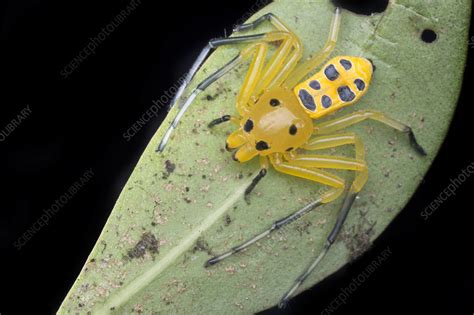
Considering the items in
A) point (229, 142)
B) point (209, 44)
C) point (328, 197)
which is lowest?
point (328, 197)

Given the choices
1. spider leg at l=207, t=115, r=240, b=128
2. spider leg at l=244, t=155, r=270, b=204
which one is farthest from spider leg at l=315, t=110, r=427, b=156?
spider leg at l=207, t=115, r=240, b=128

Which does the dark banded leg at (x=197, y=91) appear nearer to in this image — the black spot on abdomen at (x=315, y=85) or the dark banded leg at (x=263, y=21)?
the dark banded leg at (x=263, y=21)

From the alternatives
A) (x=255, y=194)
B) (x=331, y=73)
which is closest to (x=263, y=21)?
(x=331, y=73)

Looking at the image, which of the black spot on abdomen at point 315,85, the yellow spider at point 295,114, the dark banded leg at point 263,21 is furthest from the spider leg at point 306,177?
the dark banded leg at point 263,21

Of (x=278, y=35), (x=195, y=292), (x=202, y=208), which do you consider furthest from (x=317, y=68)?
(x=195, y=292)

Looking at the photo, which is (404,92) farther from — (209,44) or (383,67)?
(209,44)

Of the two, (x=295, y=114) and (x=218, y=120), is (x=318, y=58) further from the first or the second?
(x=218, y=120)
